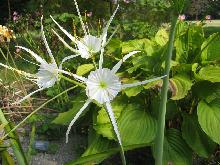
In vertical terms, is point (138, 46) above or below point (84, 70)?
above

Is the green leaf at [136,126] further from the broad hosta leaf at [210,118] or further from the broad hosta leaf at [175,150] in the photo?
the broad hosta leaf at [210,118]

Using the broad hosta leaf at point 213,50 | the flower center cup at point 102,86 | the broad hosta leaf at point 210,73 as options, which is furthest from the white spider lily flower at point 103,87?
the broad hosta leaf at point 213,50

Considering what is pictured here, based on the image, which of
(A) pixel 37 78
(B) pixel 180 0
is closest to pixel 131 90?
(A) pixel 37 78

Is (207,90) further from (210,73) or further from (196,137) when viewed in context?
(196,137)

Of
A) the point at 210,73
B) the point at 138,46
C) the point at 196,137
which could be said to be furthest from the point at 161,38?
the point at 196,137

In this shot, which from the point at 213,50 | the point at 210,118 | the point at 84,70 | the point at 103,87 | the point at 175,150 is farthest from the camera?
the point at 84,70

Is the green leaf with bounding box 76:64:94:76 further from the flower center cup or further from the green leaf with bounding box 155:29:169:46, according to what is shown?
the flower center cup

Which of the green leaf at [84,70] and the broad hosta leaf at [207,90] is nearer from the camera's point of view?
the broad hosta leaf at [207,90]

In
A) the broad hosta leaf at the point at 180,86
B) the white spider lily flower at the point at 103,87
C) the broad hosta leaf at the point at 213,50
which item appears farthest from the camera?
the broad hosta leaf at the point at 213,50
